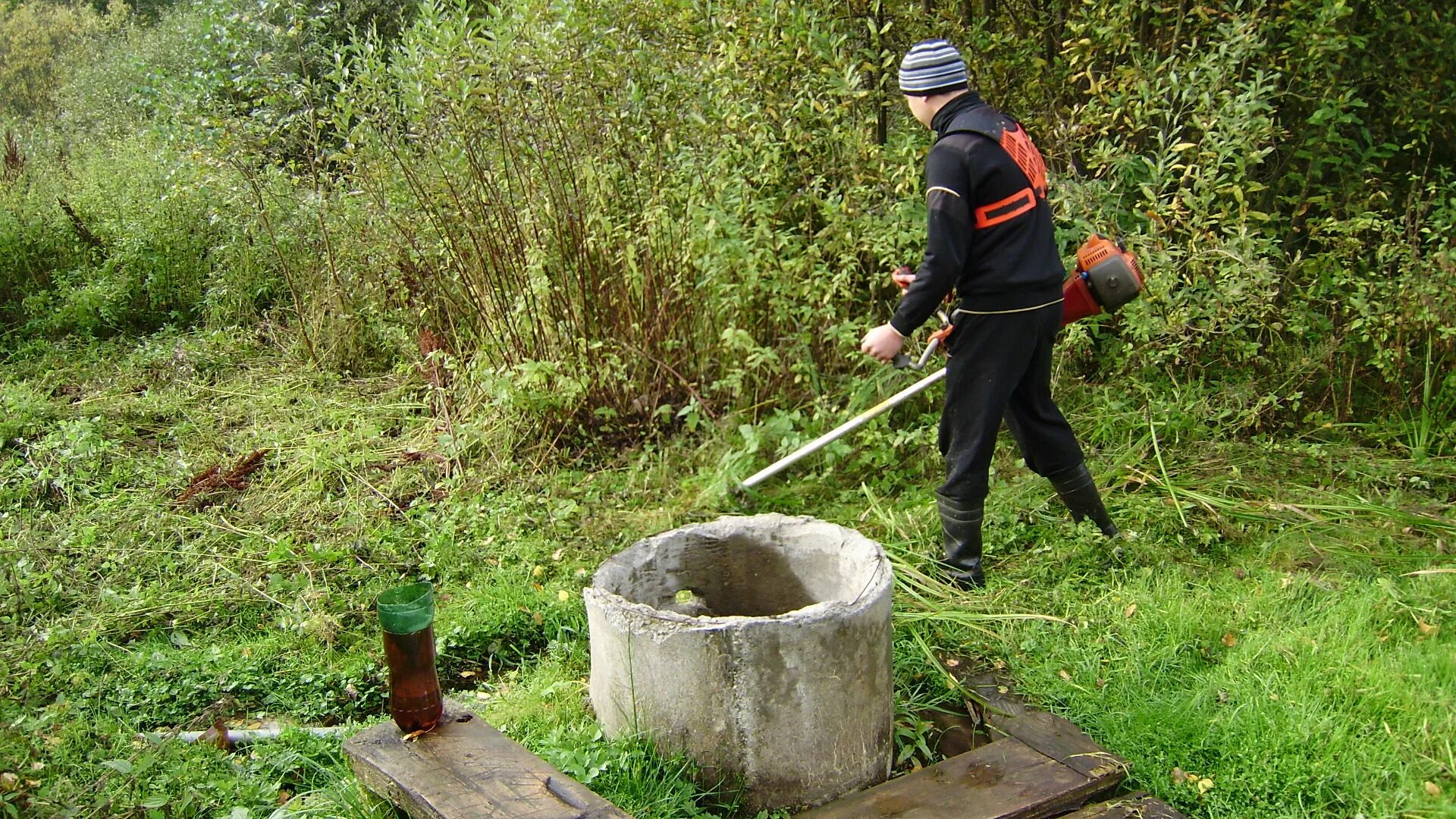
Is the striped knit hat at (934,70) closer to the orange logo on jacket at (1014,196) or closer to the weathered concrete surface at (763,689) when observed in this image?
the orange logo on jacket at (1014,196)

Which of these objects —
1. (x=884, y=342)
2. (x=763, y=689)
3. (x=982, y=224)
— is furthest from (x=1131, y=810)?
(x=982, y=224)

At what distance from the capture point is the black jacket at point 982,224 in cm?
383

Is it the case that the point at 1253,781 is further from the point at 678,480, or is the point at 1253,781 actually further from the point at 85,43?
the point at 85,43

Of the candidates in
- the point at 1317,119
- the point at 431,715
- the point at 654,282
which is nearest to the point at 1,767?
the point at 431,715

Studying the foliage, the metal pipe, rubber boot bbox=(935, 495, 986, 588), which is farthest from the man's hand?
the foliage

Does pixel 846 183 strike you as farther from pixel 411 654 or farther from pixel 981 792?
pixel 411 654

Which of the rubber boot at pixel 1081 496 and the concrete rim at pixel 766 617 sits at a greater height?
the concrete rim at pixel 766 617

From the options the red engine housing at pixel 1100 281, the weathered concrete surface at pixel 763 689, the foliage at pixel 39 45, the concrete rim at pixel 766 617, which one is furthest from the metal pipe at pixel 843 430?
the foliage at pixel 39 45

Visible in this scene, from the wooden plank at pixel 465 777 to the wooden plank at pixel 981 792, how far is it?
0.74 m

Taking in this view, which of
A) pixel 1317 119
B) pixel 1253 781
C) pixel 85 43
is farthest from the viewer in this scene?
pixel 85 43

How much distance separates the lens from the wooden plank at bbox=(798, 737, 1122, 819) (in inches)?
121

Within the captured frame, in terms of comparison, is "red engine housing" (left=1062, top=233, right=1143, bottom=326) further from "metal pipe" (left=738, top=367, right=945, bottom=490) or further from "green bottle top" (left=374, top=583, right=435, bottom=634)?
"green bottle top" (left=374, top=583, right=435, bottom=634)

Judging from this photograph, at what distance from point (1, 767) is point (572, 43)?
12.6 ft

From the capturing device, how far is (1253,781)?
307cm
